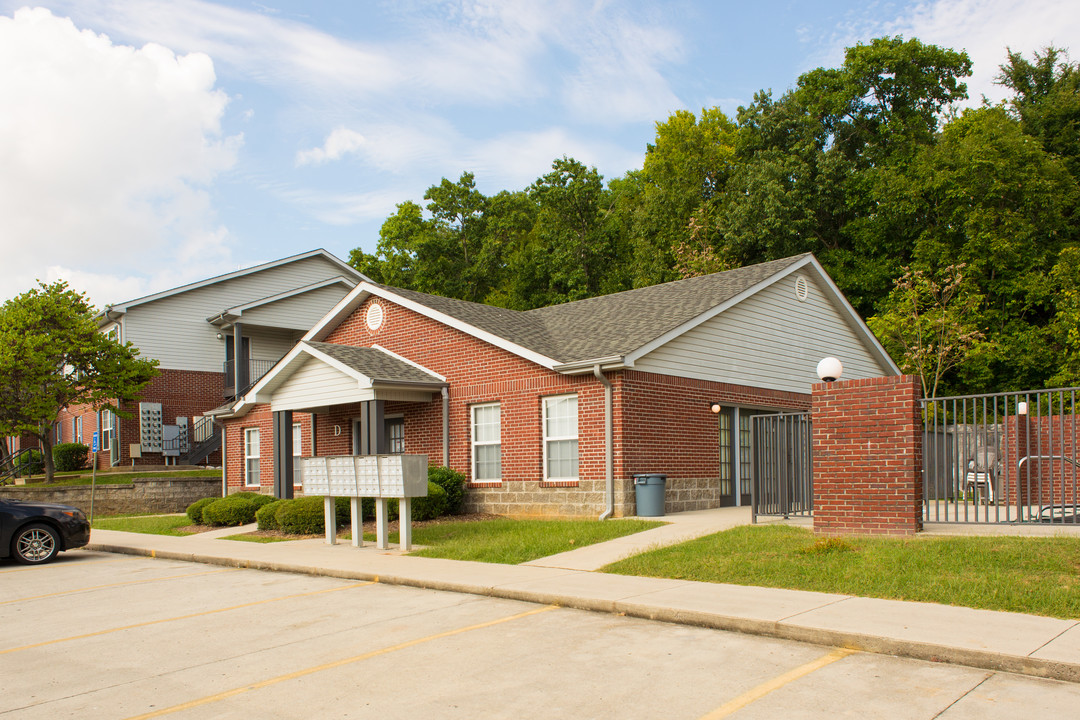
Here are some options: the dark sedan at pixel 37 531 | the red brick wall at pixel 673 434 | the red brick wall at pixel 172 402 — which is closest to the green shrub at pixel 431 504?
the red brick wall at pixel 673 434

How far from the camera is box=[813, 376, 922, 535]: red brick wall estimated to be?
11.1 meters

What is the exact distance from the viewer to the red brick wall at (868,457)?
11.1 m

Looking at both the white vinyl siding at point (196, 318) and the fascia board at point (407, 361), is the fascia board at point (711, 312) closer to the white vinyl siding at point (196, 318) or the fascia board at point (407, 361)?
the fascia board at point (407, 361)

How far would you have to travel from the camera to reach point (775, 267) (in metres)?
21.0

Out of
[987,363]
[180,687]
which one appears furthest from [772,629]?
[987,363]

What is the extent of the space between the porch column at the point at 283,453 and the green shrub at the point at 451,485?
500cm

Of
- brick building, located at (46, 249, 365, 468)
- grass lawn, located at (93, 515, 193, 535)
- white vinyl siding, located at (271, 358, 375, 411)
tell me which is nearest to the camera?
white vinyl siding, located at (271, 358, 375, 411)

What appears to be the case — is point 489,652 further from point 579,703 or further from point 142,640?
point 142,640

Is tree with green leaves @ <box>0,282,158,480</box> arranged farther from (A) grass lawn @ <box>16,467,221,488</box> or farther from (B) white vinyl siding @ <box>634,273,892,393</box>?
(B) white vinyl siding @ <box>634,273,892,393</box>

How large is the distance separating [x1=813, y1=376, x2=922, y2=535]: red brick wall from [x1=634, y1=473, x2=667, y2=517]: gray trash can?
4.47m

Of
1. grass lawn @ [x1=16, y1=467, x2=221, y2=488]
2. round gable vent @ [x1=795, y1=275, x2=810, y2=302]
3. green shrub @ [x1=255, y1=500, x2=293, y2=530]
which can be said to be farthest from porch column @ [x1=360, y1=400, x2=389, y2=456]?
grass lawn @ [x1=16, y1=467, x2=221, y2=488]

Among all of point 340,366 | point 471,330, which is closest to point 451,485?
point 471,330

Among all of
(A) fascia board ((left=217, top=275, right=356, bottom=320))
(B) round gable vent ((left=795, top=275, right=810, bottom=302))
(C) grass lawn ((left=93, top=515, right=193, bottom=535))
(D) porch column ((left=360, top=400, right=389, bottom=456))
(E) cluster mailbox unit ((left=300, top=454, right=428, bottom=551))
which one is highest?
(A) fascia board ((left=217, top=275, right=356, bottom=320))

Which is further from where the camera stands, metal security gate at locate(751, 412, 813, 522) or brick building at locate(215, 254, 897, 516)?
brick building at locate(215, 254, 897, 516)
